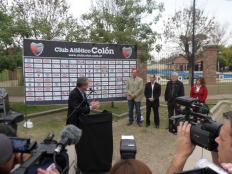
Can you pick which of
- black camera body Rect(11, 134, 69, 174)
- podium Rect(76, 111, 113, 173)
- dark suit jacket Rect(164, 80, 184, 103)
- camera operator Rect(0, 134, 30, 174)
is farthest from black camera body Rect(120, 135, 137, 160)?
dark suit jacket Rect(164, 80, 184, 103)

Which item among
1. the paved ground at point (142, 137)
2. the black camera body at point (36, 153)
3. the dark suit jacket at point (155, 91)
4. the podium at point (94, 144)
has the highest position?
the black camera body at point (36, 153)

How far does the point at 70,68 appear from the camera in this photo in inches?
465

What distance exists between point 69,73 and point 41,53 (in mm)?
1168

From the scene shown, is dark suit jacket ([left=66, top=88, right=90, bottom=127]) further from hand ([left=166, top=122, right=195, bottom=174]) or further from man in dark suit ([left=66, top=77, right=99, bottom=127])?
hand ([left=166, top=122, right=195, bottom=174])

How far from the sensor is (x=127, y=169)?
2.02 m

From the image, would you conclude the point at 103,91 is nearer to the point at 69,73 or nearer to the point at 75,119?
the point at 69,73

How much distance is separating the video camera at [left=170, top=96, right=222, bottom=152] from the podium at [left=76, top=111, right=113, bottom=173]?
317cm

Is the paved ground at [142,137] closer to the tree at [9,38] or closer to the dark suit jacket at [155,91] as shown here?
the dark suit jacket at [155,91]

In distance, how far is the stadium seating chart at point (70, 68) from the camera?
1109 cm

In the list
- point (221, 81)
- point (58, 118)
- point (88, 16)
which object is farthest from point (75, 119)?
point (221, 81)

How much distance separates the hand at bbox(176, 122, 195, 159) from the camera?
2817mm

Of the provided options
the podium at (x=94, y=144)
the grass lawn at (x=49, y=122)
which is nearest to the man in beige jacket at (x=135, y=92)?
the grass lawn at (x=49, y=122)

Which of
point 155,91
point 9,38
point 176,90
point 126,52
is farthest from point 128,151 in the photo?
point 9,38

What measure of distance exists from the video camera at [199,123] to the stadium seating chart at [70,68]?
324 inches
